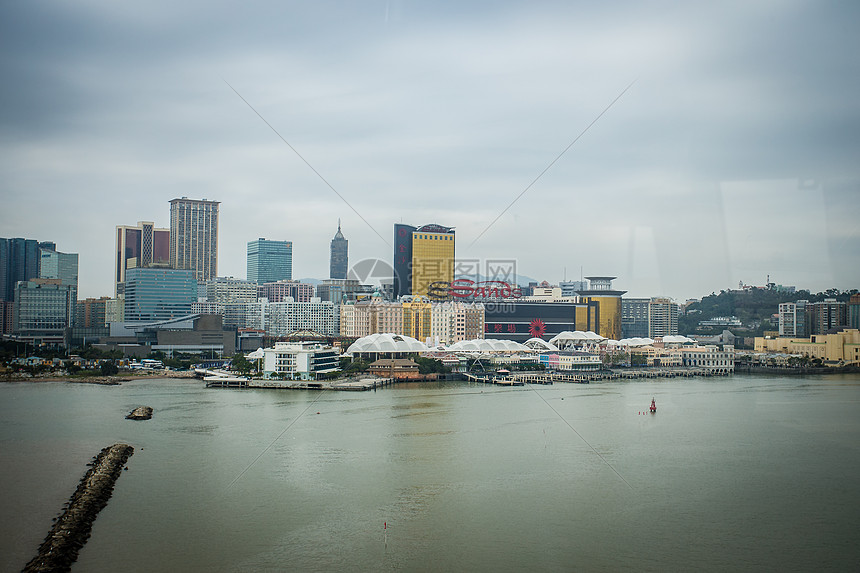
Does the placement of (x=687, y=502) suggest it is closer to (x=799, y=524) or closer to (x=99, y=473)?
(x=799, y=524)

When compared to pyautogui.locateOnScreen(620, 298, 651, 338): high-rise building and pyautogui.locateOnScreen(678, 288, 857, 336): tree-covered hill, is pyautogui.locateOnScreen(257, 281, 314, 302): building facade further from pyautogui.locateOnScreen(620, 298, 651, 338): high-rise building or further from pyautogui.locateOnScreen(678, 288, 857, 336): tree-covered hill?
pyautogui.locateOnScreen(678, 288, 857, 336): tree-covered hill

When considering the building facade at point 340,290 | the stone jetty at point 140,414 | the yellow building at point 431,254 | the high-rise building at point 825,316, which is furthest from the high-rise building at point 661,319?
the stone jetty at point 140,414

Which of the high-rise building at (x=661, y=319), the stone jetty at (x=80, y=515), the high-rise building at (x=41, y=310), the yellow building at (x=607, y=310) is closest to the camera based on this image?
the stone jetty at (x=80, y=515)

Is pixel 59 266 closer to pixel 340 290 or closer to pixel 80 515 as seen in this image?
pixel 80 515

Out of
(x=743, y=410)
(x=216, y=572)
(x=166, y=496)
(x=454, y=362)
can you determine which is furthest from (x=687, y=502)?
(x=454, y=362)

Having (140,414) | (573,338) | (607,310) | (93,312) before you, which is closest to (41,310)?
(93,312)

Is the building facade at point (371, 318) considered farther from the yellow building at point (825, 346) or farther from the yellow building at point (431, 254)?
the yellow building at point (825, 346)

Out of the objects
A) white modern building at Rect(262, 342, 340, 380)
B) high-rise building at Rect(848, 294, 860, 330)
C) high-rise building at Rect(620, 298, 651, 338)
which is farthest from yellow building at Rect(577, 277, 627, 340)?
white modern building at Rect(262, 342, 340, 380)
